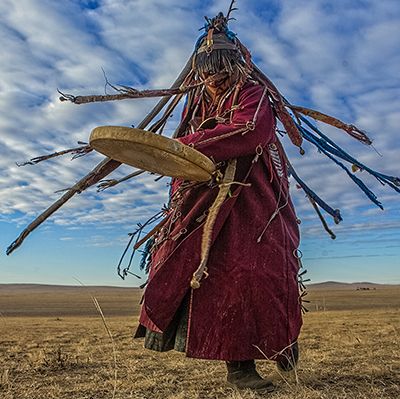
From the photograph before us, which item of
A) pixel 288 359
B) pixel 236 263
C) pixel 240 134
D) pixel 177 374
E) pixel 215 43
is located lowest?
pixel 177 374

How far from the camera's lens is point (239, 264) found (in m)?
3.30

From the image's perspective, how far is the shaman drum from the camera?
2.73 meters

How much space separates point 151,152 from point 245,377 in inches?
59.3

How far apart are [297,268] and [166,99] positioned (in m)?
1.51

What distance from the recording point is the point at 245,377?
11.1ft

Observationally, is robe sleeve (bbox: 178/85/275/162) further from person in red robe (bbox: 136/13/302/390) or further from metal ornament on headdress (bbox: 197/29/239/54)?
metal ornament on headdress (bbox: 197/29/239/54)

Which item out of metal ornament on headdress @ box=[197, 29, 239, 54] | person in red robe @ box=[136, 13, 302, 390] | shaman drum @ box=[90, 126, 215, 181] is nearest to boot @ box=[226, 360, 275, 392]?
person in red robe @ box=[136, 13, 302, 390]

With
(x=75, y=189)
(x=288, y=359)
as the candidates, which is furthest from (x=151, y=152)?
(x=288, y=359)

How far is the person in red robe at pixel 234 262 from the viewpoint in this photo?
127 inches

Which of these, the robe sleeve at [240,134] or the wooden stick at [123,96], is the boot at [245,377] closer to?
the robe sleeve at [240,134]

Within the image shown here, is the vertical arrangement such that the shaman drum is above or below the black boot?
above

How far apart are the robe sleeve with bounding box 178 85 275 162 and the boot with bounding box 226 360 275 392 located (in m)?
1.25

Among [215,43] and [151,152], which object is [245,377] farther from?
[215,43]

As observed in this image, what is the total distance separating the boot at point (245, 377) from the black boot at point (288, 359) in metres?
0.16
